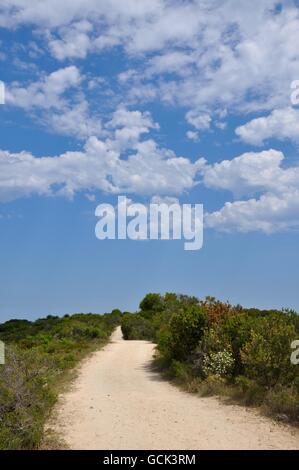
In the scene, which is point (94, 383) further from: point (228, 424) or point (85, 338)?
point (85, 338)

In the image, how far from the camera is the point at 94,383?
58.4 feet

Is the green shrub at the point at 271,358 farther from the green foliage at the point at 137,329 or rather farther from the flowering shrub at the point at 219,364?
the green foliage at the point at 137,329

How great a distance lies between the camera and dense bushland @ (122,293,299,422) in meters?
13.0

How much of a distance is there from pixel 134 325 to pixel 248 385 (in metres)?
29.7

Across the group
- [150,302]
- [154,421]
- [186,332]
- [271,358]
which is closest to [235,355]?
[271,358]

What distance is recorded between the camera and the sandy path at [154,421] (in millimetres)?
9789

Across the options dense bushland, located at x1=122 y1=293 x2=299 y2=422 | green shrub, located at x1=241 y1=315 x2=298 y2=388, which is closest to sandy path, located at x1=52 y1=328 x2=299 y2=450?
dense bushland, located at x1=122 y1=293 x2=299 y2=422

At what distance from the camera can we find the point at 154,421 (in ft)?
37.9

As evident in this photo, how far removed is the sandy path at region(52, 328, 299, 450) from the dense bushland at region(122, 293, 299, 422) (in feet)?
1.99

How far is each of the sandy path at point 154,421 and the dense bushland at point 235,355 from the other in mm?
607

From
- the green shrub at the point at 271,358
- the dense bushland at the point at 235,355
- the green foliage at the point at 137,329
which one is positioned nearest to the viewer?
the dense bushland at the point at 235,355

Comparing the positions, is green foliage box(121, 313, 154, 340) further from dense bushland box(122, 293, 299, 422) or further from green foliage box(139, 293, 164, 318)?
dense bushland box(122, 293, 299, 422)

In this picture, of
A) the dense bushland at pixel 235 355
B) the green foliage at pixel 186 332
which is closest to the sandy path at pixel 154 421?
the dense bushland at pixel 235 355
